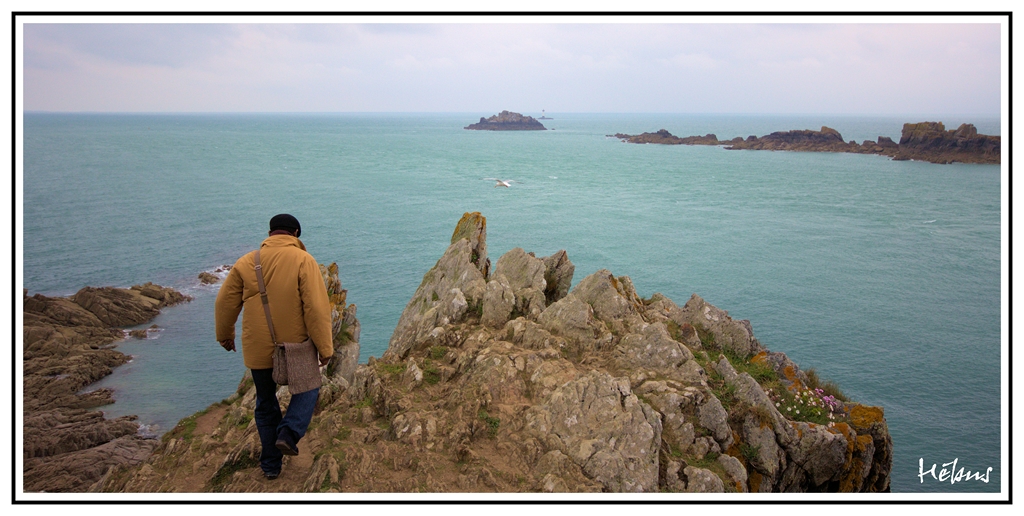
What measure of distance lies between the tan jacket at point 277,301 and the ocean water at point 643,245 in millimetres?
8130

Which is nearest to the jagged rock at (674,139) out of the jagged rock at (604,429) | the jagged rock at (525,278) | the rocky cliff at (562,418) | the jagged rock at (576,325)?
the jagged rock at (525,278)

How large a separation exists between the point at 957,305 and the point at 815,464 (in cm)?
3443

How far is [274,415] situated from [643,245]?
146 ft

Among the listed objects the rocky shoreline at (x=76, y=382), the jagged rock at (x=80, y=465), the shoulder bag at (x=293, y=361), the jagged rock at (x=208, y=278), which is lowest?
the jagged rock at (x=80, y=465)

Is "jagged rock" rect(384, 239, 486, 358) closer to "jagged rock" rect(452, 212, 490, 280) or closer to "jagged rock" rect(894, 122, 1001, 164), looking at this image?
"jagged rock" rect(452, 212, 490, 280)

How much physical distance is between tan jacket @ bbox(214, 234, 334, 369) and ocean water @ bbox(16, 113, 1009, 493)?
8130 millimetres

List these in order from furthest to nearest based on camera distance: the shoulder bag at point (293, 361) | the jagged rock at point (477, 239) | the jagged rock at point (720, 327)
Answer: the jagged rock at point (477, 239) < the jagged rock at point (720, 327) < the shoulder bag at point (293, 361)

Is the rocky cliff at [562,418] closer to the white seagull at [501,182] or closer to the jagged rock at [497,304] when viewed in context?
the jagged rock at [497,304]

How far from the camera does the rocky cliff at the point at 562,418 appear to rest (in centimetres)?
832

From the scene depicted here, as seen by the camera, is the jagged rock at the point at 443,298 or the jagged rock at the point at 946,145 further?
the jagged rock at the point at 946,145

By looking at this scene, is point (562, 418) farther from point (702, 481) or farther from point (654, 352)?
point (654, 352)

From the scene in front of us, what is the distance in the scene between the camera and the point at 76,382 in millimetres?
26781

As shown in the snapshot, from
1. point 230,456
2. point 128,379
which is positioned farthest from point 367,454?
point 128,379

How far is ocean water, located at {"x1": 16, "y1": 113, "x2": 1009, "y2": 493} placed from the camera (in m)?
26.6
